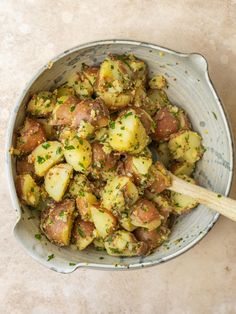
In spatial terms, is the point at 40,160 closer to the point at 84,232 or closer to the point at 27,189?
the point at 27,189

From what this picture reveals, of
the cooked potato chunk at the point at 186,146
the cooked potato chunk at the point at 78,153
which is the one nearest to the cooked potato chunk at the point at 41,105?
the cooked potato chunk at the point at 78,153

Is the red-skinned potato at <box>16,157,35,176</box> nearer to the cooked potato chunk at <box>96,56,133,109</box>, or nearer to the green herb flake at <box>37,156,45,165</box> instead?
the green herb flake at <box>37,156,45,165</box>

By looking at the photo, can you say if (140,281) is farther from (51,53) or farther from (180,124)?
(51,53)

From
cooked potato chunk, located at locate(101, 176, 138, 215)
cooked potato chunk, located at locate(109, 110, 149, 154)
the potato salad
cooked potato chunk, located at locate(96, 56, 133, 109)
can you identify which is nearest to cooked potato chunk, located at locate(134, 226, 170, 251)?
the potato salad

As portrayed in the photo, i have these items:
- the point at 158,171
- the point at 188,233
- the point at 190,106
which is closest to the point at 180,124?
the point at 190,106

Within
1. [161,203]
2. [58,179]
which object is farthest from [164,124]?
[58,179]

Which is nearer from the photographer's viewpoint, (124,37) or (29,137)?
(29,137)
